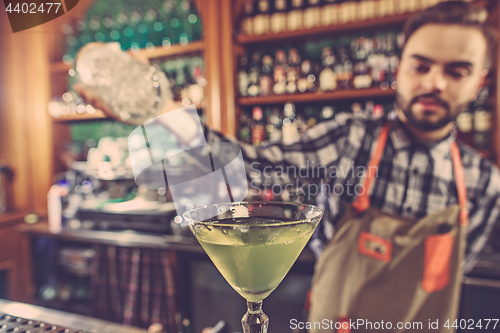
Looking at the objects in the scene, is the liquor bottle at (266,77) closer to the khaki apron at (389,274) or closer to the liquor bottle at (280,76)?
the liquor bottle at (280,76)

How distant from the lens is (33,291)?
2.84 m

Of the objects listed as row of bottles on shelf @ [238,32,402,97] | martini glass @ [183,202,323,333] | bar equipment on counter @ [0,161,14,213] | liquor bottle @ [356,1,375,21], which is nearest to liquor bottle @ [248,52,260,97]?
row of bottles on shelf @ [238,32,402,97]

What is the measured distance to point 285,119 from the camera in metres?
2.61

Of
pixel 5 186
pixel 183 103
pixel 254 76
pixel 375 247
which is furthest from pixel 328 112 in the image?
pixel 5 186

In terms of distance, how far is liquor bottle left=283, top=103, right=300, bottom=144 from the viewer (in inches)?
96.3

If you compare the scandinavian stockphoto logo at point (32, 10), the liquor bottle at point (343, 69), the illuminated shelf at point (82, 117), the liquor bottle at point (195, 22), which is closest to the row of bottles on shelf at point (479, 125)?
the liquor bottle at point (343, 69)

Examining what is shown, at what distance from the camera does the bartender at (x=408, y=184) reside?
108cm

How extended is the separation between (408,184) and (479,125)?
3.89ft

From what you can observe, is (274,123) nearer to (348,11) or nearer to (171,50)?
(348,11)

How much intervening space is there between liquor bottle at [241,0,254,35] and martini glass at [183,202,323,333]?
225 cm

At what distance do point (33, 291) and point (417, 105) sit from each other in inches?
129

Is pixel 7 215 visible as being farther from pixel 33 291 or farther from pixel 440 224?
pixel 440 224

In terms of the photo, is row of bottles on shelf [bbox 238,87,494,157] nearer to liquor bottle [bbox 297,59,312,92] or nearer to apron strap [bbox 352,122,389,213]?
liquor bottle [bbox 297,59,312,92]

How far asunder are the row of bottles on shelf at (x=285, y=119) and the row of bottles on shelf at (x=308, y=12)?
0.59m
